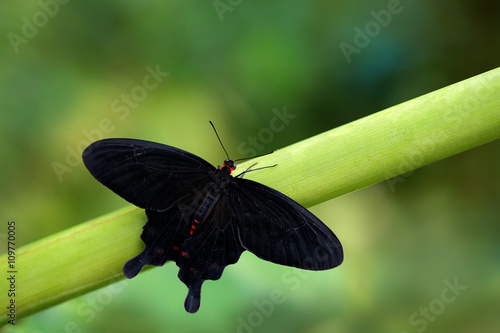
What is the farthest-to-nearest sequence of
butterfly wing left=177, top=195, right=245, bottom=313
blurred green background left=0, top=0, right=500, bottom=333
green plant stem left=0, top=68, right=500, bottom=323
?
blurred green background left=0, top=0, right=500, bottom=333 < butterfly wing left=177, top=195, right=245, bottom=313 < green plant stem left=0, top=68, right=500, bottom=323

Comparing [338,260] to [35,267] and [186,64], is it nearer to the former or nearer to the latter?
[35,267]

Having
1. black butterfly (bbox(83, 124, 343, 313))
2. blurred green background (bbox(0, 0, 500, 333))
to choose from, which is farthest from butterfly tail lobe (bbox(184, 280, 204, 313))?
blurred green background (bbox(0, 0, 500, 333))

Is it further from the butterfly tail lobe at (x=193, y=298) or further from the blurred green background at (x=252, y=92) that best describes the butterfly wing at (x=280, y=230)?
the blurred green background at (x=252, y=92)

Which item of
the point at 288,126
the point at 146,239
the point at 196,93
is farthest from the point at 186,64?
the point at 146,239

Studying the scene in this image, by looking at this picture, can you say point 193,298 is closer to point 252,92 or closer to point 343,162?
point 343,162

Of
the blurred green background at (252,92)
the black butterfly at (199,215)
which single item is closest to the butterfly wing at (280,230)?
the black butterfly at (199,215)

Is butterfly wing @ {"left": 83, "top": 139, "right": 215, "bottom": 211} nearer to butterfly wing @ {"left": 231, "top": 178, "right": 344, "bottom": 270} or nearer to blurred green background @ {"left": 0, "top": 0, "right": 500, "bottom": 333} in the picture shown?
butterfly wing @ {"left": 231, "top": 178, "right": 344, "bottom": 270}

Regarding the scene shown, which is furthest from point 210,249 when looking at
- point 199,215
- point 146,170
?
point 146,170

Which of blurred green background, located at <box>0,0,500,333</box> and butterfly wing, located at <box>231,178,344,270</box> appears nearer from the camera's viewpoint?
butterfly wing, located at <box>231,178,344,270</box>
